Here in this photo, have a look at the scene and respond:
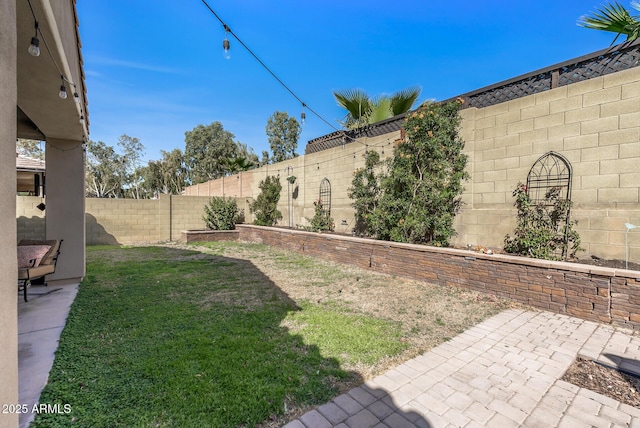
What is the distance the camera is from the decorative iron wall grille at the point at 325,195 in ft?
31.8

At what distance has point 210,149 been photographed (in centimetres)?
2723

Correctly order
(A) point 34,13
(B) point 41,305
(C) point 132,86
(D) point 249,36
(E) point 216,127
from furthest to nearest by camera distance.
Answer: (E) point 216,127 < (C) point 132,86 < (D) point 249,36 < (B) point 41,305 < (A) point 34,13

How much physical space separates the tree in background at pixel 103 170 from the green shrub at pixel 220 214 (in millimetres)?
20754

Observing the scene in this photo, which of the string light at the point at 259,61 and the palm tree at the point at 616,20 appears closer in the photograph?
the palm tree at the point at 616,20

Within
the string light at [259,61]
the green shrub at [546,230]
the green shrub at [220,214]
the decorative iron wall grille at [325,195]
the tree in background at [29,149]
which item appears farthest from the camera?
the tree in background at [29,149]

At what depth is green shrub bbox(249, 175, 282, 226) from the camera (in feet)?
39.8

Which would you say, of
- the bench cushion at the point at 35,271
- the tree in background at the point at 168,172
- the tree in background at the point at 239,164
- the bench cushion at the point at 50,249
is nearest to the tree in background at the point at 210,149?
the tree in background at the point at 168,172

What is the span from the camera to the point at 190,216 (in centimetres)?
1250

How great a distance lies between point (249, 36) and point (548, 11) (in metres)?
5.75

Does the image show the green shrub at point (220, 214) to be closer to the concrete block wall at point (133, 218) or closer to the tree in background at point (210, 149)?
the concrete block wall at point (133, 218)

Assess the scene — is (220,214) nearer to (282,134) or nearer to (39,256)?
(39,256)

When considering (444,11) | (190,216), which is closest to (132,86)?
(190,216)

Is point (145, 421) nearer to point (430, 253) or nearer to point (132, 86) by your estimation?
point (430, 253)

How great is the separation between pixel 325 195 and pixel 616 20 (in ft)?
24.6
